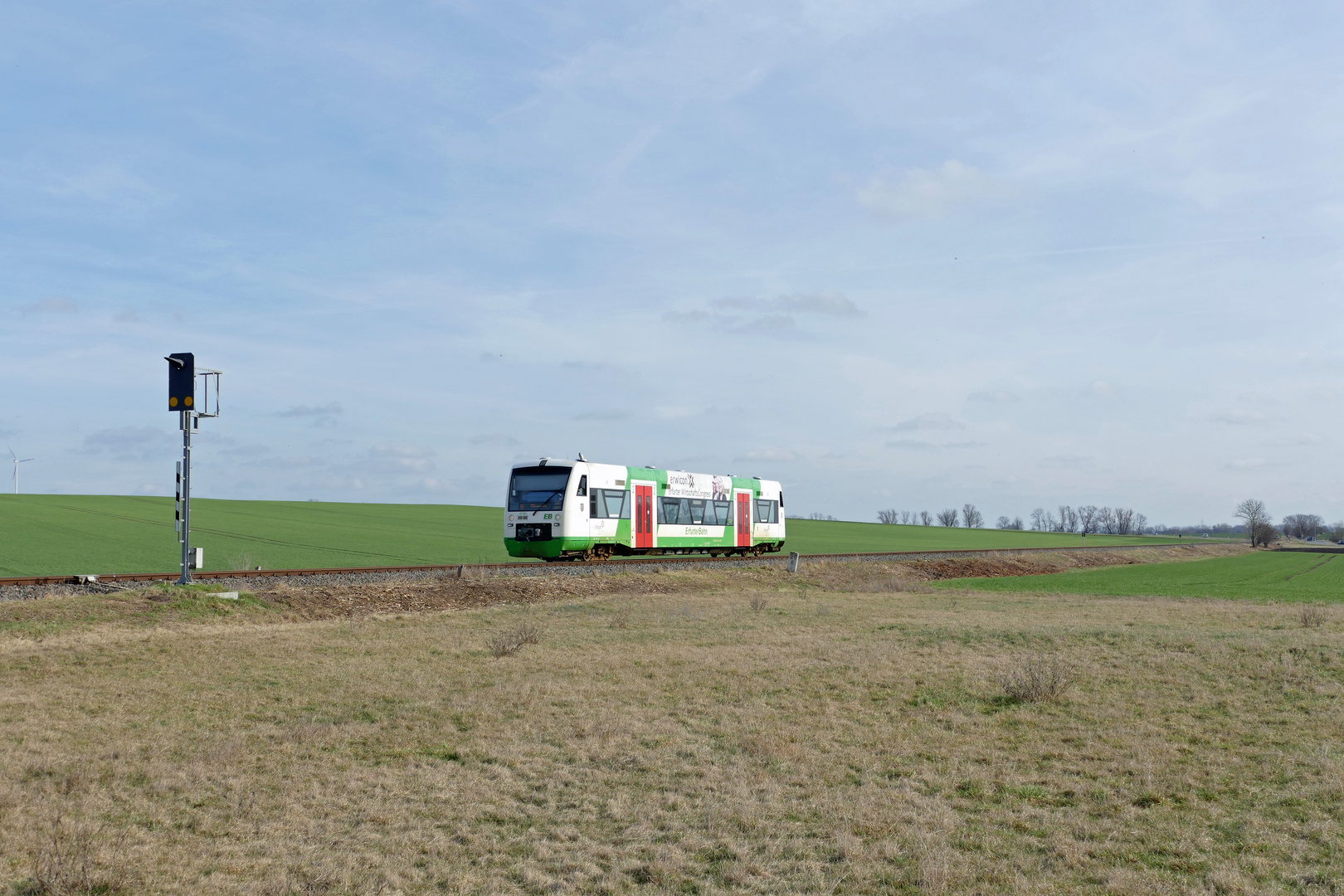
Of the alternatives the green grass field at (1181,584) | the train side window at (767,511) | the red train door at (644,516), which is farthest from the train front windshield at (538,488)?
the green grass field at (1181,584)

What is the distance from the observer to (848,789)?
7.90 m

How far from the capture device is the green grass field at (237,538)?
3173cm

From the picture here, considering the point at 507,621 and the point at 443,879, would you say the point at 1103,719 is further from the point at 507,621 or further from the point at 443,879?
the point at 507,621

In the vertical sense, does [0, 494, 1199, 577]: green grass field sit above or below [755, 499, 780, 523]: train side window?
below

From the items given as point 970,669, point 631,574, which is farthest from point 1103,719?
point 631,574

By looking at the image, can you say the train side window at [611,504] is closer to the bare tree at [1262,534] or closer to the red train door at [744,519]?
the red train door at [744,519]

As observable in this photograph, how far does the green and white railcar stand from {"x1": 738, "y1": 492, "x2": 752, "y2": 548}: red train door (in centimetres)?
4

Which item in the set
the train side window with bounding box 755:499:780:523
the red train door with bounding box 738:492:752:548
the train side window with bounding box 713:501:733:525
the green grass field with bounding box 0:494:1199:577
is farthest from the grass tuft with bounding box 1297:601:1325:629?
the green grass field with bounding box 0:494:1199:577

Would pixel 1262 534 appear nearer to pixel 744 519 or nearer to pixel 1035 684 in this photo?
pixel 744 519

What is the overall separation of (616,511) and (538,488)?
335cm

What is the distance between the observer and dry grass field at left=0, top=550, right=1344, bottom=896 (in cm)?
612

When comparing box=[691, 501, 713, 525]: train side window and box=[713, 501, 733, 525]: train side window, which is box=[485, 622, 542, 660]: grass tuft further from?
box=[713, 501, 733, 525]: train side window

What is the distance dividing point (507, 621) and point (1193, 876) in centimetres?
1557

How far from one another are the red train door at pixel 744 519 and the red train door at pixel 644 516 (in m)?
7.55
